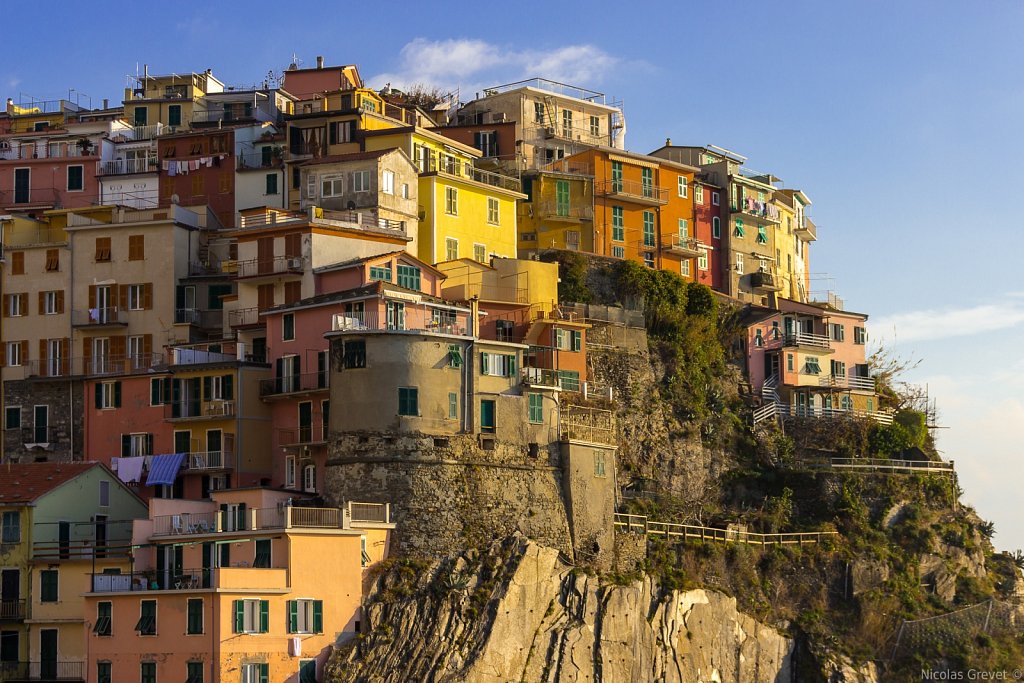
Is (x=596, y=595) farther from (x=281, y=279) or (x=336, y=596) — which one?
(x=281, y=279)

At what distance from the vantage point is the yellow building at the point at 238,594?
229 feet

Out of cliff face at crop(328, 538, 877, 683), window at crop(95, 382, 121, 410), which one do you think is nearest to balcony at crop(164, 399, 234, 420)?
window at crop(95, 382, 121, 410)

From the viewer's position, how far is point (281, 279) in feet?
286

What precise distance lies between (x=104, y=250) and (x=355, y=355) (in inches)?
849

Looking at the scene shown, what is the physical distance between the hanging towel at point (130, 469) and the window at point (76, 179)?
2411cm

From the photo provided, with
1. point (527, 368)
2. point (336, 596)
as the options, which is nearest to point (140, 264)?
point (527, 368)

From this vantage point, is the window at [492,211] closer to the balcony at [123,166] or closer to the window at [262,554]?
the balcony at [123,166]

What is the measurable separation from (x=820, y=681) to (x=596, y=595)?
49.7ft

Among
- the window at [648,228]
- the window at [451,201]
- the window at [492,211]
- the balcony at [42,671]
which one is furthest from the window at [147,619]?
the window at [648,228]

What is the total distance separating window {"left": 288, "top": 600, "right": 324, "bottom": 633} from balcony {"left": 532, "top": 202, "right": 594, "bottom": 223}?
36993 millimetres

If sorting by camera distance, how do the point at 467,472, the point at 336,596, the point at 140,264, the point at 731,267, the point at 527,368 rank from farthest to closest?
the point at 731,267 < the point at 140,264 < the point at 527,368 < the point at 467,472 < the point at 336,596

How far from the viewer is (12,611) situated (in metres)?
75.9

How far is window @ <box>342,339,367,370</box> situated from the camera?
250 ft

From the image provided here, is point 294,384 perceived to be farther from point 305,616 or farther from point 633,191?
point 633,191
